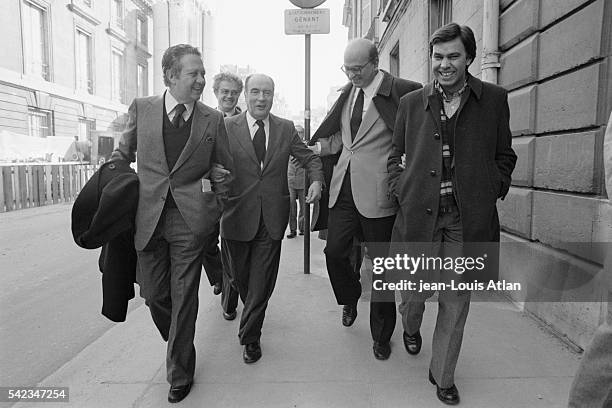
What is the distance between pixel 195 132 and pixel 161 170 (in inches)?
12.3

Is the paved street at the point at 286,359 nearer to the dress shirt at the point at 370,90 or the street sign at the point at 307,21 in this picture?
the dress shirt at the point at 370,90

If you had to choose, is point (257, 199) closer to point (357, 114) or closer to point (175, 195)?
point (175, 195)

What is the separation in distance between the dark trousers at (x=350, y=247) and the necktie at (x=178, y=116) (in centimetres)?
123

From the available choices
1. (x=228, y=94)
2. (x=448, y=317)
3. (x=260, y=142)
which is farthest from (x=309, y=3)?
(x=448, y=317)

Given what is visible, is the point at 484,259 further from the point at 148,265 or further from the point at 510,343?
the point at 148,265

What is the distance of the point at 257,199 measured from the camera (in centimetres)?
338

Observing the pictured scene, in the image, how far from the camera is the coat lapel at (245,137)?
11.2 ft

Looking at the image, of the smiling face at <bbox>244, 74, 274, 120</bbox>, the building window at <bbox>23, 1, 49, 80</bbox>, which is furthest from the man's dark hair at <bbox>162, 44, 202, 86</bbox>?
the building window at <bbox>23, 1, 49, 80</bbox>

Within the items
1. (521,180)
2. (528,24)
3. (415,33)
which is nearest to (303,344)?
(521,180)

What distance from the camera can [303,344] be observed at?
3.51 m

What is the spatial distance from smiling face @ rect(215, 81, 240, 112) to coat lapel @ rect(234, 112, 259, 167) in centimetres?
114

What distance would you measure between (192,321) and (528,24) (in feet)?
12.2

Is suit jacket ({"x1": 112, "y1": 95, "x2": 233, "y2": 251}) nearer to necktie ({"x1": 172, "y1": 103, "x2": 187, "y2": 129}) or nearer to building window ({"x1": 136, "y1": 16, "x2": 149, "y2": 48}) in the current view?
necktie ({"x1": 172, "y1": 103, "x2": 187, "y2": 129})

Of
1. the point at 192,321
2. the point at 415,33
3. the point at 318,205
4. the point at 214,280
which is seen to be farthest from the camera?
the point at 415,33
